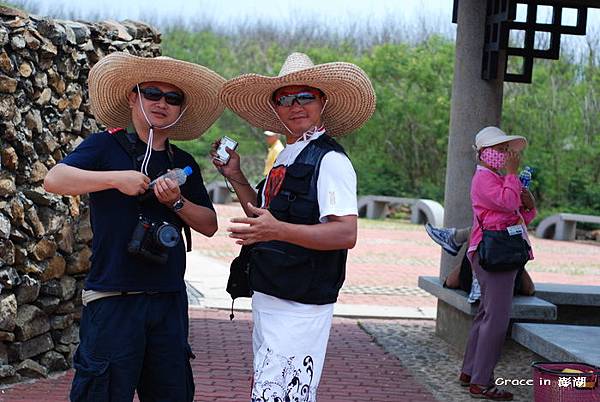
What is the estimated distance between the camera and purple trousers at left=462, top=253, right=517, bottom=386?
22.2 ft

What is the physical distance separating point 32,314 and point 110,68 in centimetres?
274

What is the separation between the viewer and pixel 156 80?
13.9 ft

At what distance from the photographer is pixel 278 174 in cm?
403

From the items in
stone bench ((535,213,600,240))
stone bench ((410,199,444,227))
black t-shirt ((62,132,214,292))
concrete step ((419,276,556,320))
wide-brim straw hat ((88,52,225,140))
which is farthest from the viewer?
stone bench ((410,199,444,227))

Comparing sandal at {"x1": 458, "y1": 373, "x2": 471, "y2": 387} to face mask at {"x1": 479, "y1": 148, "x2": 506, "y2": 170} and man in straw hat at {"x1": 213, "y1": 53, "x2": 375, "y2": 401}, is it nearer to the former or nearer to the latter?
face mask at {"x1": 479, "y1": 148, "x2": 506, "y2": 170}

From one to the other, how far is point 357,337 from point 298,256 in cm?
516

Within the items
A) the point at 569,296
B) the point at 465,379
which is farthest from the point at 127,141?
the point at 569,296

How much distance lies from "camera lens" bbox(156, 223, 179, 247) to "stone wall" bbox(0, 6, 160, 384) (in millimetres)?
2536

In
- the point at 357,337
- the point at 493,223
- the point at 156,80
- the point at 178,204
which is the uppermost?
the point at 156,80

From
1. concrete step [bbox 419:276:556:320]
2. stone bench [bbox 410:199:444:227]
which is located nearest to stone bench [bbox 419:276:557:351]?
concrete step [bbox 419:276:556:320]

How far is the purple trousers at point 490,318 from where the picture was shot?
6758mm

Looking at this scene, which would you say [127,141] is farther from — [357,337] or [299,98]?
[357,337]

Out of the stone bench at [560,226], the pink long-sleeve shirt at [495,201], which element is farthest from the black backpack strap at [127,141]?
the stone bench at [560,226]

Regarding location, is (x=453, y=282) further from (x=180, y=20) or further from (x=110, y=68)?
(x=180, y=20)
